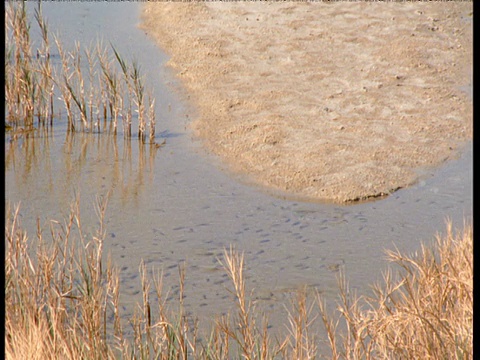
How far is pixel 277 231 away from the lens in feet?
15.7

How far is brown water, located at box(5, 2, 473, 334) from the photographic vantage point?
4289 millimetres

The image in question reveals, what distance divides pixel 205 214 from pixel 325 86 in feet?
7.12

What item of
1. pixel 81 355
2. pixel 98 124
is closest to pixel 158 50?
pixel 98 124

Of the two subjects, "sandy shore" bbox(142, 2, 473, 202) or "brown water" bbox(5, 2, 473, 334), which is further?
"sandy shore" bbox(142, 2, 473, 202)

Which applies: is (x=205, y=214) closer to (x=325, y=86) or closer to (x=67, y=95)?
(x=67, y=95)

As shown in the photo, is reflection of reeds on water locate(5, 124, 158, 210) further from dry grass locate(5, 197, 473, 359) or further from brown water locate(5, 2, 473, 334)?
dry grass locate(5, 197, 473, 359)

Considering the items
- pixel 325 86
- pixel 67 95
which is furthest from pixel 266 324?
pixel 325 86

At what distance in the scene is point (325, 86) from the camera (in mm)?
6742

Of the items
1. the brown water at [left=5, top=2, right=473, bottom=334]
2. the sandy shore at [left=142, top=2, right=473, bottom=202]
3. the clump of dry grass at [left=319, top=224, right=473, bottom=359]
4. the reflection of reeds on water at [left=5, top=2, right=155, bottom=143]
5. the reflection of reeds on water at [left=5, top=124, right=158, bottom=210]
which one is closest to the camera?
the clump of dry grass at [left=319, top=224, right=473, bottom=359]

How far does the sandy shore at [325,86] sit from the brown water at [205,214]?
0.19 meters

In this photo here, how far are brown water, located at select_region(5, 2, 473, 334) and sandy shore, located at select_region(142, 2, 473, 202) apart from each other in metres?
0.19

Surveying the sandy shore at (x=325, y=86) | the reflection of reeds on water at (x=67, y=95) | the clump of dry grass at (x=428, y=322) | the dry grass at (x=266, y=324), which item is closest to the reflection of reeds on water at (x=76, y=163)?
the reflection of reeds on water at (x=67, y=95)

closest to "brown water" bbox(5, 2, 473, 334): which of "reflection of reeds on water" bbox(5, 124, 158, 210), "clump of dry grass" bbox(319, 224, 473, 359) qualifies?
"reflection of reeds on water" bbox(5, 124, 158, 210)

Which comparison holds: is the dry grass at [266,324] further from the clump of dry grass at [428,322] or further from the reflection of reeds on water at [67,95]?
the reflection of reeds on water at [67,95]
